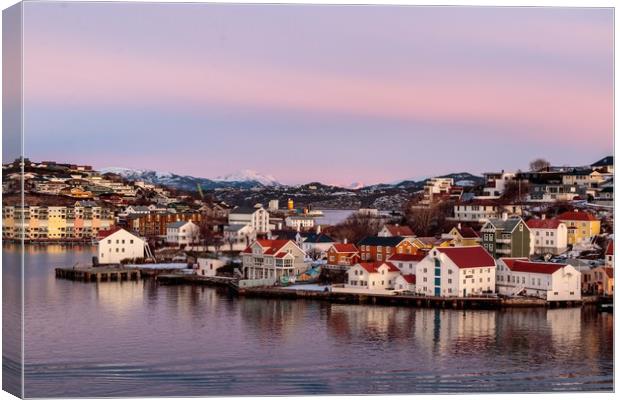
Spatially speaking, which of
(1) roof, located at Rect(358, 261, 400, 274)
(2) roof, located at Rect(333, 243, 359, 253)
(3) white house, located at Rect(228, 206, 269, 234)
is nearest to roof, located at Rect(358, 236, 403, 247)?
(2) roof, located at Rect(333, 243, 359, 253)

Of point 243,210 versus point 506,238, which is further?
point 243,210

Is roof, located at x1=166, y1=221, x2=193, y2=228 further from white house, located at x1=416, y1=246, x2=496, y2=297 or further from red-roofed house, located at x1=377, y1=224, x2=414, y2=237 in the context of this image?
white house, located at x1=416, y1=246, x2=496, y2=297

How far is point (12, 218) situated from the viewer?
7094 millimetres

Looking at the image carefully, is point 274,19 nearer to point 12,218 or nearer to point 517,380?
point 12,218

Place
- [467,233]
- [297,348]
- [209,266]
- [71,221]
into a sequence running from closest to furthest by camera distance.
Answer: [297,348] → [467,233] → [209,266] → [71,221]

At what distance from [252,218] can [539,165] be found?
4552 mm

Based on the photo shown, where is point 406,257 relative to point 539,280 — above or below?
above

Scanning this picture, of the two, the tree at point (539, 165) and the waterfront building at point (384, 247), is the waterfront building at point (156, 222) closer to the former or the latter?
the waterfront building at point (384, 247)

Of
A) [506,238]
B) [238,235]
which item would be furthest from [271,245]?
[238,235]

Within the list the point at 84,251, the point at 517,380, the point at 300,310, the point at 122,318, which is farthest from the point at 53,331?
the point at 84,251

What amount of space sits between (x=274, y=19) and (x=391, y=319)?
298 centimetres

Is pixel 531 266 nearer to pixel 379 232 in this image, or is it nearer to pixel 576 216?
pixel 576 216

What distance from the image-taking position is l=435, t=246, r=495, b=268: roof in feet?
34.5

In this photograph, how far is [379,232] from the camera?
13.5 meters
